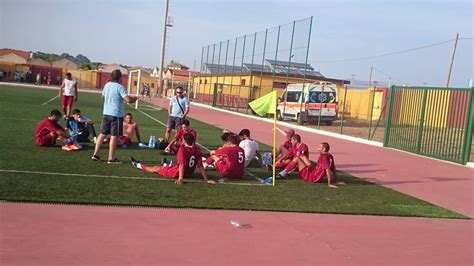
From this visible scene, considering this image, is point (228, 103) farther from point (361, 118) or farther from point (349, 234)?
point (349, 234)

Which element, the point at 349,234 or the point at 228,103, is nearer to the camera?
Answer: the point at 349,234

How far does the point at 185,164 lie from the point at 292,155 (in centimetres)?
295

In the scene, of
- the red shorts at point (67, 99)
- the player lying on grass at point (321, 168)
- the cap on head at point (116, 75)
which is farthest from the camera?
the red shorts at point (67, 99)

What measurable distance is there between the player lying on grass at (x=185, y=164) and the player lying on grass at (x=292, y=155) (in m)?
1.96

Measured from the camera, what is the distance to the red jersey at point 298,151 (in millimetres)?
10727

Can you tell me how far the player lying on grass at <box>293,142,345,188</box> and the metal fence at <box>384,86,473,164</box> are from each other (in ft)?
24.9

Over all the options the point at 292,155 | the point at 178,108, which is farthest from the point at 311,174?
the point at 178,108

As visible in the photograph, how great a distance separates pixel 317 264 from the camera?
5.54 meters

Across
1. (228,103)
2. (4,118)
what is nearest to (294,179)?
(4,118)

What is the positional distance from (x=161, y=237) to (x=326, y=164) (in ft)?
16.6

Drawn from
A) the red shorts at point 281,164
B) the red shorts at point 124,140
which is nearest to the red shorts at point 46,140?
the red shorts at point 124,140

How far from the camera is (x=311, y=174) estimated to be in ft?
34.3

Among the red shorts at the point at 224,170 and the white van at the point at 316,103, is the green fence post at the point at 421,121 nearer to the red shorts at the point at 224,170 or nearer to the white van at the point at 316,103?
the red shorts at the point at 224,170

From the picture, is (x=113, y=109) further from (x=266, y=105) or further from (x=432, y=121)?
(x=432, y=121)
